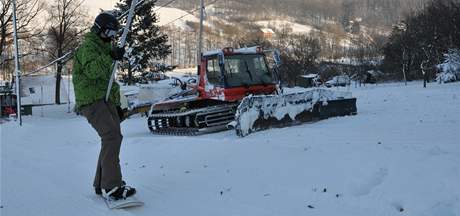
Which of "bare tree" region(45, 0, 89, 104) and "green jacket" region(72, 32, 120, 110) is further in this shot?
"bare tree" region(45, 0, 89, 104)

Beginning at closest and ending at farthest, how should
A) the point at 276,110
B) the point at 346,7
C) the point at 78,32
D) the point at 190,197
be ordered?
1. the point at 190,197
2. the point at 276,110
3. the point at 78,32
4. the point at 346,7

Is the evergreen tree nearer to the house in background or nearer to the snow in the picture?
the house in background

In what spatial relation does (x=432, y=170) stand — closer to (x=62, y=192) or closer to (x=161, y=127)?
(x=62, y=192)

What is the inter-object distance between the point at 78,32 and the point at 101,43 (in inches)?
1775

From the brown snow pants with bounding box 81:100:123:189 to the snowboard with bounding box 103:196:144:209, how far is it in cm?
18

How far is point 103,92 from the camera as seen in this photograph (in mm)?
5859

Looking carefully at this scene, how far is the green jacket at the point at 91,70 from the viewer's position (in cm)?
568

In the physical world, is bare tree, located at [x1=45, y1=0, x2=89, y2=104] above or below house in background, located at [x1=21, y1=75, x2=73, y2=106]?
above

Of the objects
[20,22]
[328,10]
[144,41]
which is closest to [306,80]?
[144,41]

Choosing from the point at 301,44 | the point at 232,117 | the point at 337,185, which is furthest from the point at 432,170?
the point at 301,44

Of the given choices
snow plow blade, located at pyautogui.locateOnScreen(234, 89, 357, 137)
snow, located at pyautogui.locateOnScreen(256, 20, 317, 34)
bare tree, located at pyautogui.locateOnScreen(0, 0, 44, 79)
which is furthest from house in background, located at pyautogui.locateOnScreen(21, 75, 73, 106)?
snow, located at pyautogui.locateOnScreen(256, 20, 317, 34)

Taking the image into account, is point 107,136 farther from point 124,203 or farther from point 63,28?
point 63,28

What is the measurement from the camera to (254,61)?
15766 millimetres

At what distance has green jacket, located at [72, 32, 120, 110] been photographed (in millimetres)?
5684
